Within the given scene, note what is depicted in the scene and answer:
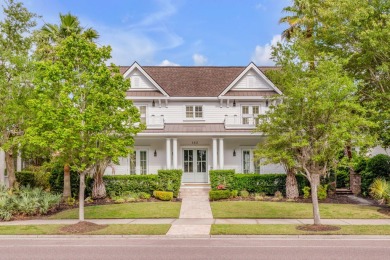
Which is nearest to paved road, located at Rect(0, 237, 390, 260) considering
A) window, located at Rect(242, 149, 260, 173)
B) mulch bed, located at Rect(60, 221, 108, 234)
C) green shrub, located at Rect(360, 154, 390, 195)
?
mulch bed, located at Rect(60, 221, 108, 234)

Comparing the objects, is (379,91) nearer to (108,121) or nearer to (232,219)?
(232,219)

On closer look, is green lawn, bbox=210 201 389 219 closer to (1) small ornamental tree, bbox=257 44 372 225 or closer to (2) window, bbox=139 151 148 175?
(1) small ornamental tree, bbox=257 44 372 225

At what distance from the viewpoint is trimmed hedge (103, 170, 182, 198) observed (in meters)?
22.6

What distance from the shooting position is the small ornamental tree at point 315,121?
44.4 ft

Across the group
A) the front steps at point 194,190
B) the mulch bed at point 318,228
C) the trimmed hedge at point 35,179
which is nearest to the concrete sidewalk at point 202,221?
the mulch bed at point 318,228

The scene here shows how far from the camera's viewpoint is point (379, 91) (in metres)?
20.0

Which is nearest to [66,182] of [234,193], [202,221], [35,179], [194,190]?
[35,179]

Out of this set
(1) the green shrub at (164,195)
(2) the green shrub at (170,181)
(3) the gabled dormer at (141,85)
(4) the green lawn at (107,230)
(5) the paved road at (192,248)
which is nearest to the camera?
(5) the paved road at (192,248)

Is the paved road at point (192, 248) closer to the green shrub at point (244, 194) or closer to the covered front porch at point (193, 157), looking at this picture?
the green shrub at point (244, 194)

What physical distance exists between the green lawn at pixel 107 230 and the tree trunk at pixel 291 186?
9.98 m

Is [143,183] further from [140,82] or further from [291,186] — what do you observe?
[291,186]

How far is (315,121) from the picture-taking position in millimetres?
14086

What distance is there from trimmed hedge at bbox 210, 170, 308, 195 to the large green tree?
11.2m

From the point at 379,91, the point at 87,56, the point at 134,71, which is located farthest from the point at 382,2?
the point at 134,71
